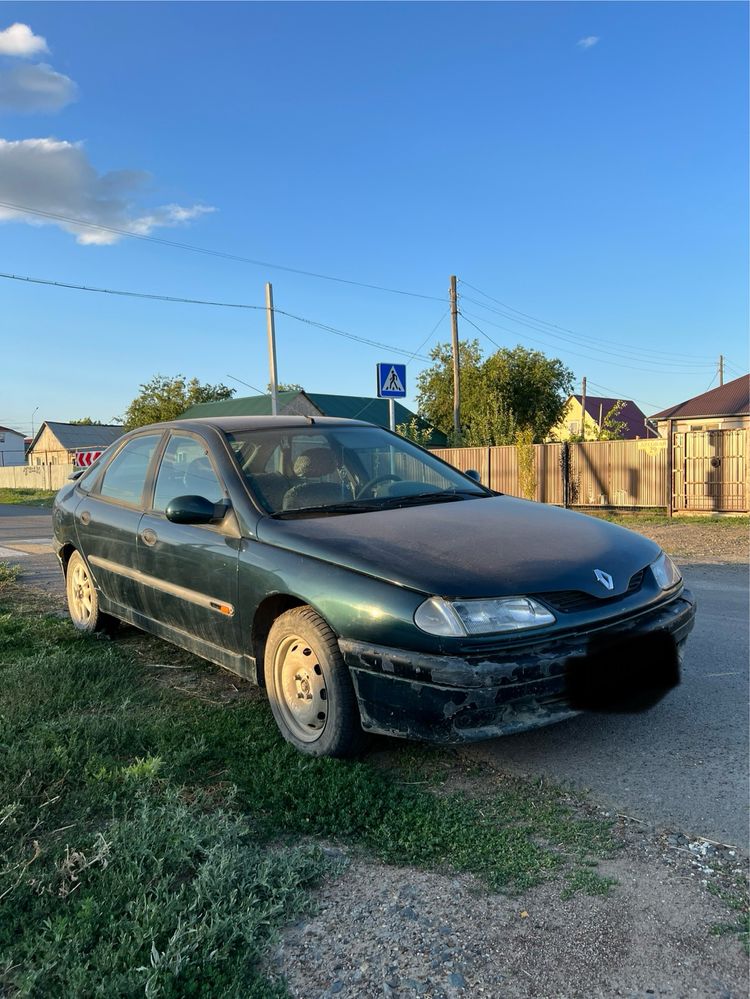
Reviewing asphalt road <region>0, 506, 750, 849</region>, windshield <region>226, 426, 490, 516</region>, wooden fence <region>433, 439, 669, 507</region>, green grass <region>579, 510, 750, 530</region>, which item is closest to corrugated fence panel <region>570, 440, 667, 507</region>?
wooden fence <region>433, 439, 669, 507</region>

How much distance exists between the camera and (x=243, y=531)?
3.47 m

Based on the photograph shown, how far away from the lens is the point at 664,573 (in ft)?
11.0

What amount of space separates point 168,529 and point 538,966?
9.42 feet

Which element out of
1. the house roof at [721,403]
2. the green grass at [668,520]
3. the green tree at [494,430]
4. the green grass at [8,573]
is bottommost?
the green grass at [668,520]

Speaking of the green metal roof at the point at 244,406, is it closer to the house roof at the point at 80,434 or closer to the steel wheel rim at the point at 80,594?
the house roof at the point at 80,434

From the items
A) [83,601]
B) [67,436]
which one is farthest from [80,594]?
[67,436]

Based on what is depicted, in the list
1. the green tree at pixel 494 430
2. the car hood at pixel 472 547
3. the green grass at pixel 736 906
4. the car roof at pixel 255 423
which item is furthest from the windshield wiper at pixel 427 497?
the green tree at pixel 494 430

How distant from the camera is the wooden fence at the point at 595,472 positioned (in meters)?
16.0

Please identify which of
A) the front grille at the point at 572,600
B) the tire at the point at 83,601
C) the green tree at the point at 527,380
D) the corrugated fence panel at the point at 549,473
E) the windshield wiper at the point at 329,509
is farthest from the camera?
the green tree at the point at 527,380

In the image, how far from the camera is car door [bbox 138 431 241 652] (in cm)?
352

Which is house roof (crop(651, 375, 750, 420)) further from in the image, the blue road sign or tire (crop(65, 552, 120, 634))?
tire (crop(65, 552, 120, 634))

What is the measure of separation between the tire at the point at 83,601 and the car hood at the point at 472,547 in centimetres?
233

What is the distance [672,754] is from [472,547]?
4.11 feet

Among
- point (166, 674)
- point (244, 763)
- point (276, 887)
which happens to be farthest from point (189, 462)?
point (276, 887)
